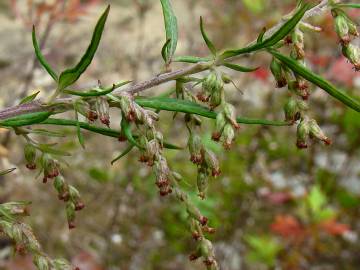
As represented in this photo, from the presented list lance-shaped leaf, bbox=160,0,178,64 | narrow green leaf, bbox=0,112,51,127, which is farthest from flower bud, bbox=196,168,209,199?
narrow green leaf, bbox=0,112,51,127

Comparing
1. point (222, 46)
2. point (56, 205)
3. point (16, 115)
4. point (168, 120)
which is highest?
point (16, 115)

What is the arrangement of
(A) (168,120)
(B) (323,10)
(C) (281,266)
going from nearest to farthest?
(B) (323,10) → (C) (281,266) → (A) (168,120)

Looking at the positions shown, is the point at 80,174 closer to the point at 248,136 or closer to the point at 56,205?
the point at 56,205

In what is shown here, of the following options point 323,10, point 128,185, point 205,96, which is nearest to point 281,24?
point 323,10

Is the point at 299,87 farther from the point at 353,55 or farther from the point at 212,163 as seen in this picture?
the point at 212,163

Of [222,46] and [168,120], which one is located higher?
[222,46]

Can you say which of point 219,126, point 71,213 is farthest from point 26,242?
point 219,126
